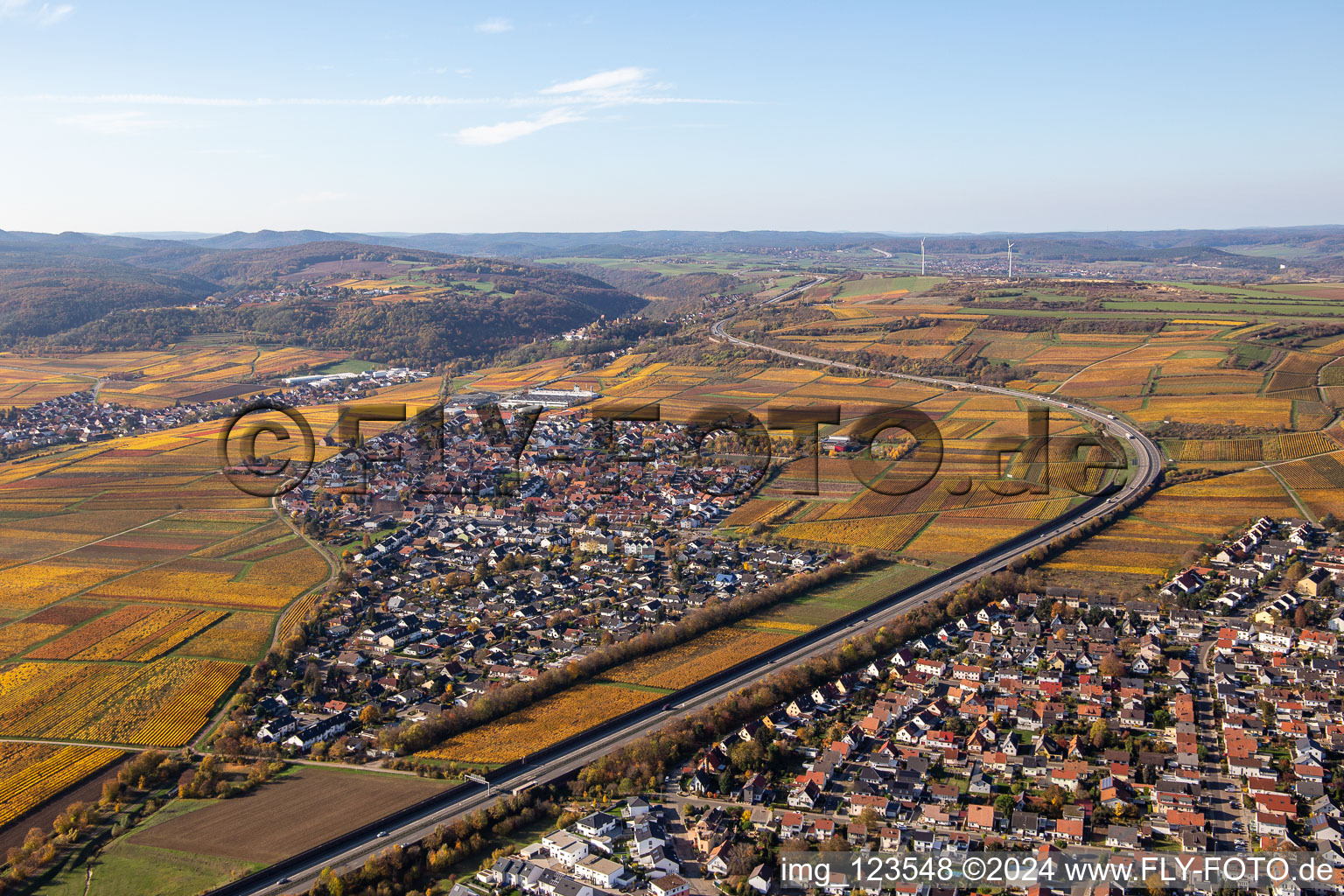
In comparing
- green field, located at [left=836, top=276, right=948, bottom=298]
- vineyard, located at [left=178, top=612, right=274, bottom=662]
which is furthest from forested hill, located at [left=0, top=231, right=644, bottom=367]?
vineyard, located at [left=178, top=612, right=274, bottom=662]

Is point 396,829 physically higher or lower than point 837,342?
lower

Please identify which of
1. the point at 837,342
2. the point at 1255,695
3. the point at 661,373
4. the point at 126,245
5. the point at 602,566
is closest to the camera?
the point at 1255,695

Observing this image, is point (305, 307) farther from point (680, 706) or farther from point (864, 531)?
point (680, 706)

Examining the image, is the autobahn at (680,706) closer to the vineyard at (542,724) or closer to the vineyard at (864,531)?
the vineyard at (542,724)

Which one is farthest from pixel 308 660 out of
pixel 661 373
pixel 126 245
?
pixel 126 245

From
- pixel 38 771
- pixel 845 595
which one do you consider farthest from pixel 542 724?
pixel 845 595

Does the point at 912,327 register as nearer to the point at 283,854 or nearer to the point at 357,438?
the point at 357,438

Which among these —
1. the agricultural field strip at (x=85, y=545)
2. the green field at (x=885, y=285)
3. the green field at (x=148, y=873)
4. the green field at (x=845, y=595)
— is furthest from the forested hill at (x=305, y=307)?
the green field at (x=148, y=873)
